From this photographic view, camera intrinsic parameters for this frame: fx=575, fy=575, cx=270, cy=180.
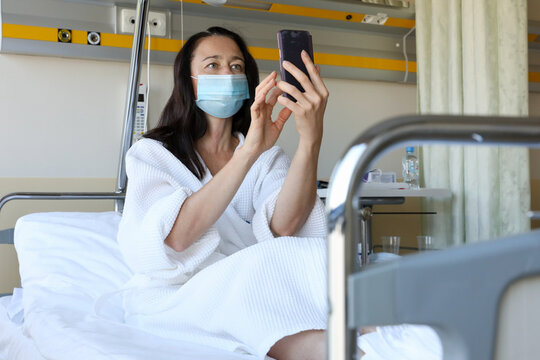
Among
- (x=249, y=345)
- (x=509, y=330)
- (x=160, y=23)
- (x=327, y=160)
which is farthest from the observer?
(x=327, y=160)

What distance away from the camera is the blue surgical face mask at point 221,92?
81.5 inches

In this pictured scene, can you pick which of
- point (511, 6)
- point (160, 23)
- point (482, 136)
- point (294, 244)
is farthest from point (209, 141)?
point (511, 6)

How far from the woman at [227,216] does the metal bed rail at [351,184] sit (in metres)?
0.73

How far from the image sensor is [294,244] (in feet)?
4.68

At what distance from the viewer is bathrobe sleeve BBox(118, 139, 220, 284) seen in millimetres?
1686

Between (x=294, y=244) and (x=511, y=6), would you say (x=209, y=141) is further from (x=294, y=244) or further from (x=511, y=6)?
(x=511, y=6)

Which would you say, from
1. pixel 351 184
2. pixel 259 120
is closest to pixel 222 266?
pixel 259 120

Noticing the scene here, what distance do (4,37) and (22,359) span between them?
1.88 meters

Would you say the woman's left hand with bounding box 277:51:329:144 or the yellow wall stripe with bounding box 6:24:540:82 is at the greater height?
the yellow wall stripe with bounding box 6:24:540:82

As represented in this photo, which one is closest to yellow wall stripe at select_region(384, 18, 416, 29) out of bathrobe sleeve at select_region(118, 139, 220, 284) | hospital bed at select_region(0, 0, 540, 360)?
bathrobe sleeve at select_region(118, 139, 220, 284)

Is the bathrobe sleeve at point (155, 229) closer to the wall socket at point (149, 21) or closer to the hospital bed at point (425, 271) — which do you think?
the hospital bed at point (425, 271)

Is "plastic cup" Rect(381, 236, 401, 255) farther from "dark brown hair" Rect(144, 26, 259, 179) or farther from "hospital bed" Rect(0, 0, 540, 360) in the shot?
"hospital bed" Rect(0, 0, 540, 360)

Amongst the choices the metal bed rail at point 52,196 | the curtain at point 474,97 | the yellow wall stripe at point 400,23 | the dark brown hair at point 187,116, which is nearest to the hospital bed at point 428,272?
the dark brown hair at point 187,116

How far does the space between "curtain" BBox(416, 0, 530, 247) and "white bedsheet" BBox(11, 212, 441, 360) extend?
6.64 ft
